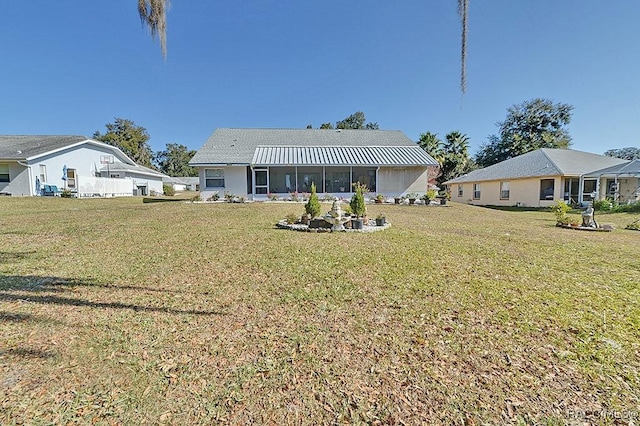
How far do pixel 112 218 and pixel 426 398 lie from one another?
13.3 metres

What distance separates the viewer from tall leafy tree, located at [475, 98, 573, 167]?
Result: 38562mm

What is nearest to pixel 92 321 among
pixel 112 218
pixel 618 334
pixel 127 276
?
pixel 127 276

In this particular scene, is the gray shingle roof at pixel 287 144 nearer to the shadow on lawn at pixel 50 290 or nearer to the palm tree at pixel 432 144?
the palm tree at pixel 432 144

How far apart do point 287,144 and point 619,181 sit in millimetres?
26397

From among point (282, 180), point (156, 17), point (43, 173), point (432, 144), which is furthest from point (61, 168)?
point (432, 144)

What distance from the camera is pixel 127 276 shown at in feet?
16.1

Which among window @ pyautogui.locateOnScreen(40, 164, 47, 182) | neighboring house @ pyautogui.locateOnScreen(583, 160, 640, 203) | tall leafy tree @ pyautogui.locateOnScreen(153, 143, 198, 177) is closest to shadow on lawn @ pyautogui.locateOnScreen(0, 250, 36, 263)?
window @ pyautogui.locateOnScreen(40, 164, 47, 182)

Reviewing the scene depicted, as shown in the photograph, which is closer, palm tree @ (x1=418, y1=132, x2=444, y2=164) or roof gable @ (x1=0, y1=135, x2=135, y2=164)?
roof gable @ (x1=0, y1=135, x2=135, y2=164)

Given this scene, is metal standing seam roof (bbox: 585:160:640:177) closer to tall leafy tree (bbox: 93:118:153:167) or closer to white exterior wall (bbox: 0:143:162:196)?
white exterior wall (bbox: 0:143:162:196)

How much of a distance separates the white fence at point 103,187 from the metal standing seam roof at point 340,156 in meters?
15.3

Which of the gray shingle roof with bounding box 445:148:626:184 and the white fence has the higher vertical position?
the gray shingle roof with bounding box 445:148:626:184

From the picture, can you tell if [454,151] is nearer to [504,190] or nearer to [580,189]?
[504,190]

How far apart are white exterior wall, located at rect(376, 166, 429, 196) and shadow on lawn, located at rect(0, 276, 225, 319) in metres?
19.9

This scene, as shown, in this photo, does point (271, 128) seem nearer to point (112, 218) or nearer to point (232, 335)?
point (112, 218)
